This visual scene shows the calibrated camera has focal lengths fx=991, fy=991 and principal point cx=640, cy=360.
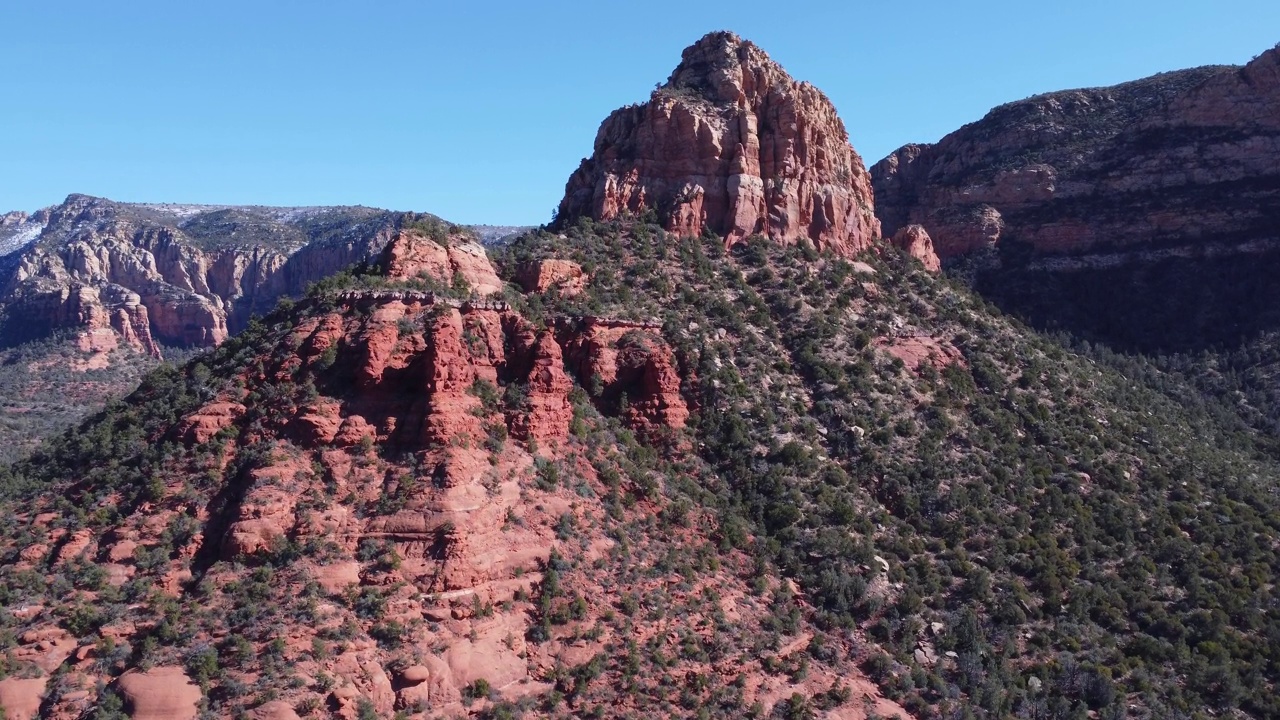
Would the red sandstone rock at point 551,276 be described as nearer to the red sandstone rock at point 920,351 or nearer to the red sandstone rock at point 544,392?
the red sandstone rock at point 544,392

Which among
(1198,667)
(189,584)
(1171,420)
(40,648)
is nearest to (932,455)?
(1198,667)

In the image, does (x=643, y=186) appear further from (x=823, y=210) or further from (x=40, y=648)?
(x=40, y=648)

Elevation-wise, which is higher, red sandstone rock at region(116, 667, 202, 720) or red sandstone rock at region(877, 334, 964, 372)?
red sandstone rock at region(877, 334, 964, 372)

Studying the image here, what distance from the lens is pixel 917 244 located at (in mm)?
72875

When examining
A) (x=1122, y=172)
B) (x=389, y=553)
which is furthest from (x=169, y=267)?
(x=389, y=553)

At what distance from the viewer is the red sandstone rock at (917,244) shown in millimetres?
72312

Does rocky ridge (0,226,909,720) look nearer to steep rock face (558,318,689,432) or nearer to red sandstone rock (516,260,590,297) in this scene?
steep rock face (558,318,689,432)

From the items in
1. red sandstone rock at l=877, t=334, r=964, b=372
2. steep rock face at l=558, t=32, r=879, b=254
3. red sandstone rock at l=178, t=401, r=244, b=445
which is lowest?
red sandstone rock at l=178, t=401, r=244, b=445

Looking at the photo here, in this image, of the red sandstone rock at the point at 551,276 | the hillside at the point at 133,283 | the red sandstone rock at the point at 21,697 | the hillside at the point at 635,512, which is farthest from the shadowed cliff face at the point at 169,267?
the red sandstone rock at the point at 21,697

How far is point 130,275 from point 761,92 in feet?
389

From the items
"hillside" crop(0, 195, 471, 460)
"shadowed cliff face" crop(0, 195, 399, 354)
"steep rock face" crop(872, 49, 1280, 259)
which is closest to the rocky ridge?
"hillside" crop(0, 195, 471, 460)

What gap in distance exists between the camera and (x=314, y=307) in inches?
1732

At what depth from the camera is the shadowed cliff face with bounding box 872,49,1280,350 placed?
87562mm

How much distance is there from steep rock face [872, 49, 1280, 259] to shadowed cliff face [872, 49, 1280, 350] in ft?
0.44
